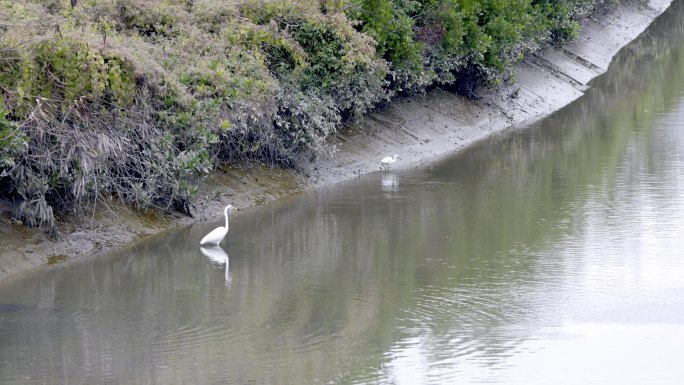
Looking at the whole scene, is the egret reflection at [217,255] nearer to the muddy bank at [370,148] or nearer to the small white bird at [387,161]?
the muddy bank at [370,148]

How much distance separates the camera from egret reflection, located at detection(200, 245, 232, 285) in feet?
51.0

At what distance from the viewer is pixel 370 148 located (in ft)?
77.7

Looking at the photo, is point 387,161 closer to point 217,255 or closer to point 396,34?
point 396,34

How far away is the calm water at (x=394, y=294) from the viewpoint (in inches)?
439

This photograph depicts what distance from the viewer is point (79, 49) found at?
50.6 feet

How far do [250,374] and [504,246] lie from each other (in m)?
6.36

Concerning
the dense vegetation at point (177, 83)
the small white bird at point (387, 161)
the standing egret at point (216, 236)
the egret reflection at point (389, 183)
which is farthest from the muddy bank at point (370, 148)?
the standing egret at point (216, 236)

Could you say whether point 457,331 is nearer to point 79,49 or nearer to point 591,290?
point 591,290

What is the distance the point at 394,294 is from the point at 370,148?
1002 cm

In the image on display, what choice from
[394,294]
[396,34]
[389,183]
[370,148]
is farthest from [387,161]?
[394,294]

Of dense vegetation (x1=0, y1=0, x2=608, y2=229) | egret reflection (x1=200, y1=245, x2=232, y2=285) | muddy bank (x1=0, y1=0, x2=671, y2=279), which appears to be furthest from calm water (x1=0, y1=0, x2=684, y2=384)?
dense vegetation (x1=0, y1=0, x2=608, y2=229)

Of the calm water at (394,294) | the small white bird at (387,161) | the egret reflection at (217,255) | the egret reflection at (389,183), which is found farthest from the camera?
the small white bird at (387,161)

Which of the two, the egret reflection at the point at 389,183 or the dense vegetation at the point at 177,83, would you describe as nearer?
the dense vegetation at the point at 177,83

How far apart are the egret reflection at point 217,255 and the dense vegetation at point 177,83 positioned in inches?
51.2
